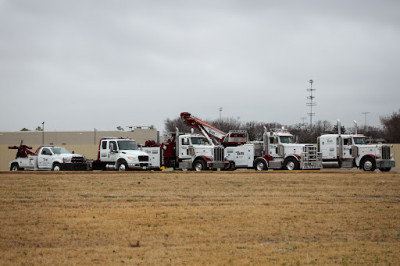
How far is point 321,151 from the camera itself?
3584 cm

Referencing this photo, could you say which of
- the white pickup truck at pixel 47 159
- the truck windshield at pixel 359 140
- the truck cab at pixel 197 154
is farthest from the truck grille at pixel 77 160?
the truck windshield at pixel 359 140

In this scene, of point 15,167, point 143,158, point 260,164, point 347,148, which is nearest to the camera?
point 143,158

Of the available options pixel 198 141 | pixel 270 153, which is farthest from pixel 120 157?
pixel 270 153

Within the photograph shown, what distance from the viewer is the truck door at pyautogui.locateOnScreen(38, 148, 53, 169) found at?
37312 millimetres

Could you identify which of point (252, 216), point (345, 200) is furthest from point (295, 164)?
point (252, 216)

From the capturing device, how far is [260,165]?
3538 cm

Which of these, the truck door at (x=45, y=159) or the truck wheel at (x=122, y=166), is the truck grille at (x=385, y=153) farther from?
the truck door at (x=45, y=159)

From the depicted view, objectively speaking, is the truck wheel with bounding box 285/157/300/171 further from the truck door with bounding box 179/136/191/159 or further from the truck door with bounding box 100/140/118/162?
the truck door with bounding box 100/140/118/162

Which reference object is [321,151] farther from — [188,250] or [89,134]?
[89,134]

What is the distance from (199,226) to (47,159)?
27181 millimetres

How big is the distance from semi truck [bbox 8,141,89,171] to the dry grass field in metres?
15.5

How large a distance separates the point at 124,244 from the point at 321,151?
88.7 ft

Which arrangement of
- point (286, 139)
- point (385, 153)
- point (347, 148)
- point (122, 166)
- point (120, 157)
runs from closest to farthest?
point (122, 166), point (120, 157), point (385, 153), point (347, 148), point (286, 139)

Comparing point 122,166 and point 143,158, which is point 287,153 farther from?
point 122,166
